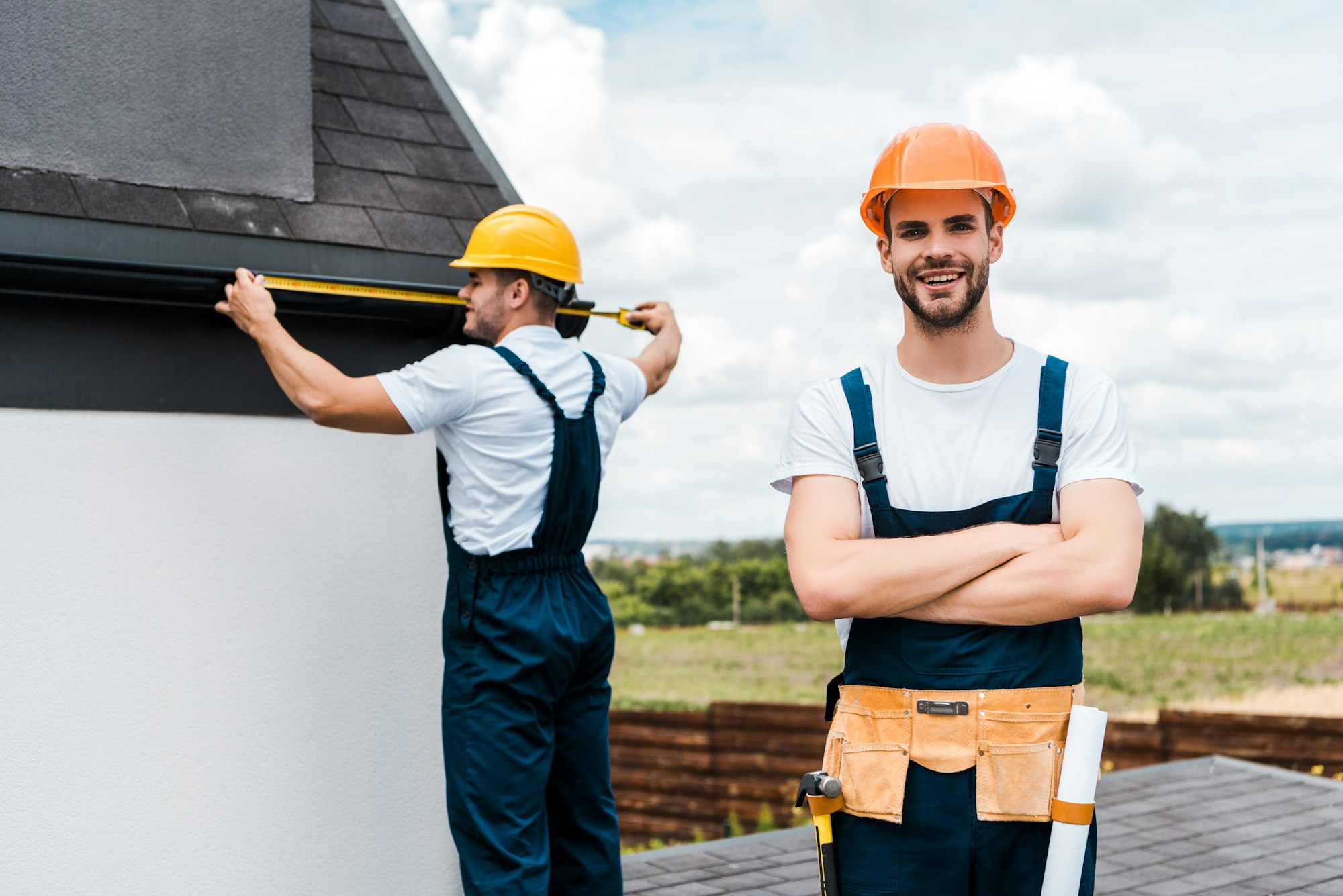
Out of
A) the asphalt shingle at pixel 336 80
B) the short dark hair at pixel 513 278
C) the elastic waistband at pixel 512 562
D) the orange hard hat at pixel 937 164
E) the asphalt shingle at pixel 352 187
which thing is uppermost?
the asphalt shingle at pixel 336 80

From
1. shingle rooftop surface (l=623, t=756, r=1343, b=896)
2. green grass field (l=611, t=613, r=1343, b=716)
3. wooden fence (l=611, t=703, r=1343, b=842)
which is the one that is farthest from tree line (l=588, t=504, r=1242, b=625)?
shingle rooftop surface (l=623, t=756, r=1343, b=896)

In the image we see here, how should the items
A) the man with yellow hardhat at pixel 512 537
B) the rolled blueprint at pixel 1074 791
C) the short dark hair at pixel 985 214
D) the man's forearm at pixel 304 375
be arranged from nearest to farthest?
the rolled blueprint at pixel 1074 791 → the short dark hair at pixel 985 214 → the man's forearm at pixel 304 375 → the man with yellow hardhat at pixel 512 537

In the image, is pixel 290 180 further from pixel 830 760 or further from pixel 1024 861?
pixel 1024 861

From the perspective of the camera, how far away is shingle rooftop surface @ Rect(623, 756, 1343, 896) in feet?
17.2

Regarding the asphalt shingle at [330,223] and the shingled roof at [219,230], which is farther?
the asphalt shingle at [330,223]

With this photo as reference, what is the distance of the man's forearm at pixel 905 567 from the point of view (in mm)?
2180

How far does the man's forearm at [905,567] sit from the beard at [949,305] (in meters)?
0.41

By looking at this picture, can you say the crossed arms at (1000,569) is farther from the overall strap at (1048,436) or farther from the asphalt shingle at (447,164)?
the asphalt shingle at (447,164)

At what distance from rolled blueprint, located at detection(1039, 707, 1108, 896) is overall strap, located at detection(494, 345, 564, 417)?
1888mm

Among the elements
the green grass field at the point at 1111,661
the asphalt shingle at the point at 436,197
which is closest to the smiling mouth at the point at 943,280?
the asphalt shingle at the point at 436,197

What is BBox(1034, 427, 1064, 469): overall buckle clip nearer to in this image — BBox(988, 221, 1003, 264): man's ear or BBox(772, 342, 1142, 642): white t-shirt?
BBox(772, 342, 1142, 642): white t-shirt

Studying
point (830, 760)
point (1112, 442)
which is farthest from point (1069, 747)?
point (1112, 442)

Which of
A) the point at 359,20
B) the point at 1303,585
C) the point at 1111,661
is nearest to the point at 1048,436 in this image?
the point at 359,20

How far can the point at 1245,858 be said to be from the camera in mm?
5770
